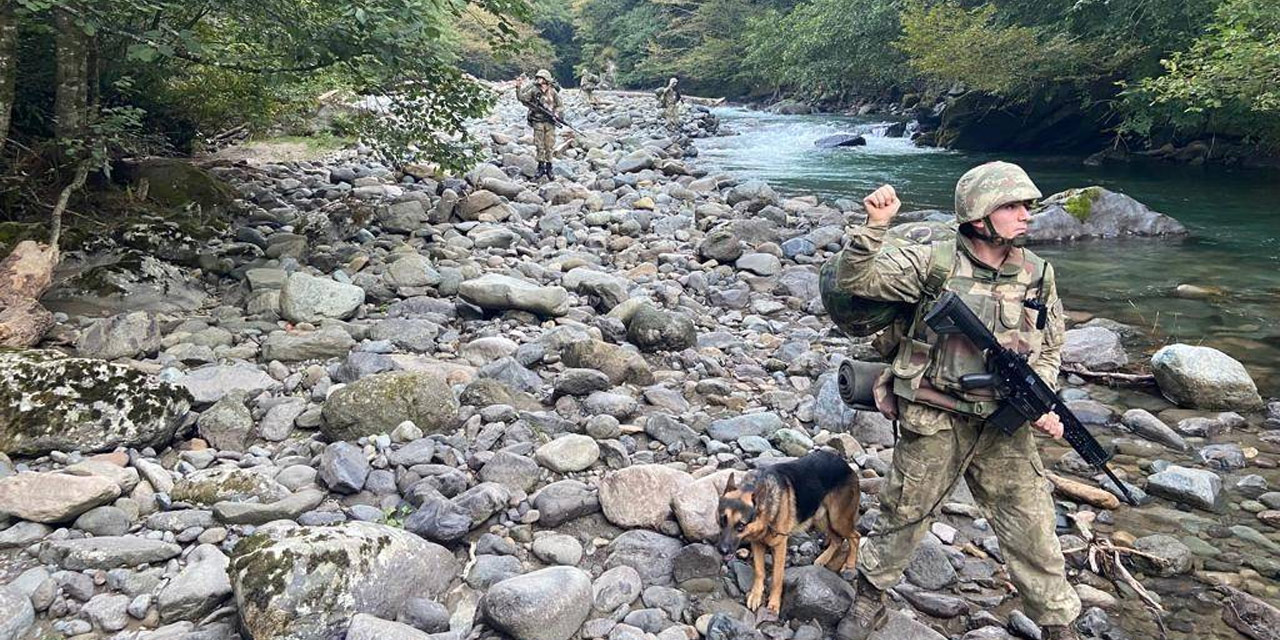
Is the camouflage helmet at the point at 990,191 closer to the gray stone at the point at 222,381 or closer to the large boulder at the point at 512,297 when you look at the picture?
the gray stone at the point at 222,381

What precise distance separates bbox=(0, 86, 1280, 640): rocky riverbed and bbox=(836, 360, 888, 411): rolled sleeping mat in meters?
0.93

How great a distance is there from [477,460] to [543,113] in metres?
12.2

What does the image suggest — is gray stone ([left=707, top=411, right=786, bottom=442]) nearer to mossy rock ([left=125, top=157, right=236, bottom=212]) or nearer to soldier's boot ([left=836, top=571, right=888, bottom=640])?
soldier's boot ([left=836, top=571, right=888, bottom=640])

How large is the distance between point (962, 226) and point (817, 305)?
238 inches

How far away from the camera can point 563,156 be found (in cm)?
2073

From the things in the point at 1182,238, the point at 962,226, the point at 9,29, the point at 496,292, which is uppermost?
the point at 9,29

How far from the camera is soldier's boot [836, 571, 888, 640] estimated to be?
368 centimetres

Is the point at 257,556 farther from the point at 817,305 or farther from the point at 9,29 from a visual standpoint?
the point at 817,305

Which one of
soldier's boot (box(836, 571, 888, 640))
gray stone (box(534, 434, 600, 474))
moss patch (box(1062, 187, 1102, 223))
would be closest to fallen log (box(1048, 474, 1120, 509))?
soldier's boot (box(836, 571, 888, 640))

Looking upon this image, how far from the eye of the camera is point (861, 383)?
12.2 ft

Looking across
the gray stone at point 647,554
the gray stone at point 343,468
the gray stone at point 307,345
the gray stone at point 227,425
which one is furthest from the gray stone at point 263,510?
the gray stone at point 307,345

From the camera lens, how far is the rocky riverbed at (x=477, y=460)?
3.61 metres

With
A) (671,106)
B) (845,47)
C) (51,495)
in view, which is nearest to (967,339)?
(51,495)

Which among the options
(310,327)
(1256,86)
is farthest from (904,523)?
(1256,86)
